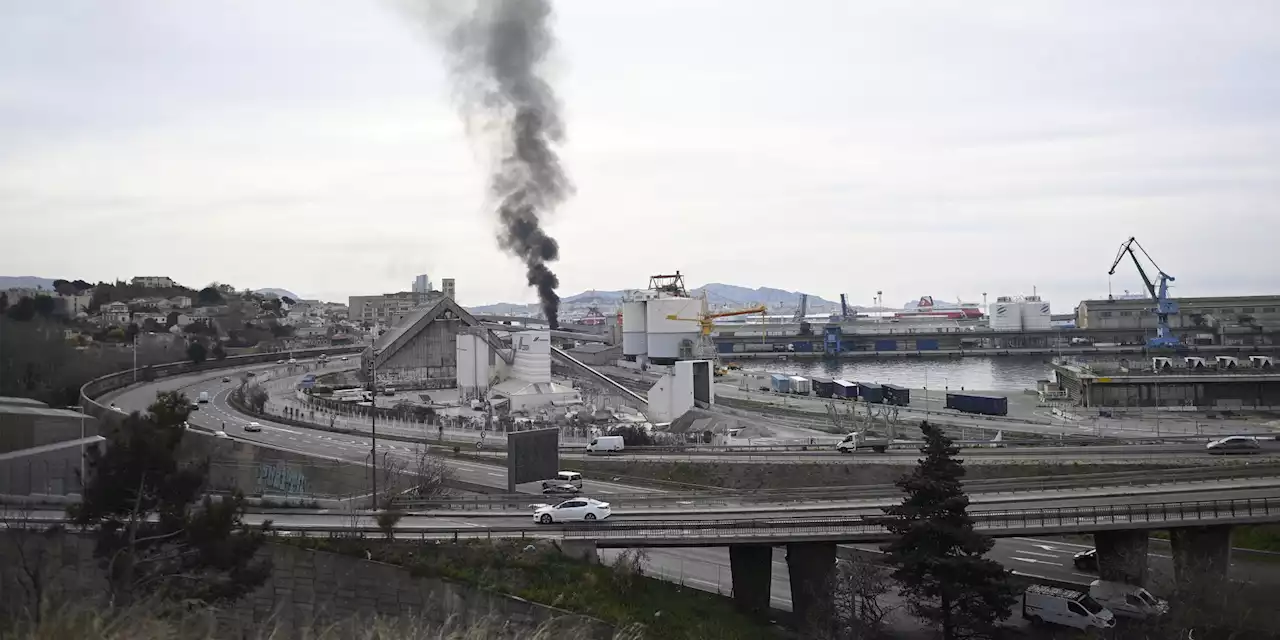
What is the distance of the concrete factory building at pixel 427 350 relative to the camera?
37688 mm

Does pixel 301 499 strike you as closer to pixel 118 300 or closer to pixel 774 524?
pixel 774 524

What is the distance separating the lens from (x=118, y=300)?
39.0 metres

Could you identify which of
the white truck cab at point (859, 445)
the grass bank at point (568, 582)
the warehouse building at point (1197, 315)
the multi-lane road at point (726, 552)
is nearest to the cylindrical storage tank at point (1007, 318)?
the warehouse building at point (1197, 315)

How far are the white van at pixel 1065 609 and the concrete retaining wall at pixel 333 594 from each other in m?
5.99

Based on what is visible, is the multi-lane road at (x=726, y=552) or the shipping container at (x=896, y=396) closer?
the multi-lane road at (x=726, y=552)

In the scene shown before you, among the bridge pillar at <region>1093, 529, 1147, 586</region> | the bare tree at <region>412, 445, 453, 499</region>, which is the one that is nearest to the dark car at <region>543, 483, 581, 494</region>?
the bare tree at <region>412, 445, 453, 499</region>

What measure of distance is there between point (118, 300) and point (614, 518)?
33.7 m

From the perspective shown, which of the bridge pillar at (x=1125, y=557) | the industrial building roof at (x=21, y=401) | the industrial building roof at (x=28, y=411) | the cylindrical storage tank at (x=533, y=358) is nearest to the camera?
the industrial building roof at (x=28, y=411)

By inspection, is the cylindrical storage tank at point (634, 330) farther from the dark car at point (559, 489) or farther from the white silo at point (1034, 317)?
the white silo at point (1034, 317)

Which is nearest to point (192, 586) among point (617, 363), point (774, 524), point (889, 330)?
point (774, 524)

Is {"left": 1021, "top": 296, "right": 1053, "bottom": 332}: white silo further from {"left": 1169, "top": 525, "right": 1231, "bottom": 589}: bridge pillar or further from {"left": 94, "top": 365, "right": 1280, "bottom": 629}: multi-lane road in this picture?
{"left": 1169, "top": 525, "right": 1231, "bottom": 589}: bridge pillar

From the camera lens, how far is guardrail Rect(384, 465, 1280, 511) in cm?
1530

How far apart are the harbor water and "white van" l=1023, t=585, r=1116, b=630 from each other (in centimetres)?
3704

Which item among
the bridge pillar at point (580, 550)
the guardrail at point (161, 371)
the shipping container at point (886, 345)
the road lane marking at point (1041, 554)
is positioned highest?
the guardrail at point (161, 371)
